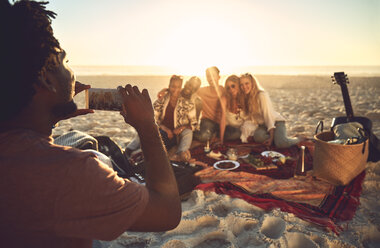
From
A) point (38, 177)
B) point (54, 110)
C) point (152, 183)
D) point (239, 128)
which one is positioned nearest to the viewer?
point (38, 177)

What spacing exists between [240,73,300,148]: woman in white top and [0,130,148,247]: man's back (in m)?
4.73

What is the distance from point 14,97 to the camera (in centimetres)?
82

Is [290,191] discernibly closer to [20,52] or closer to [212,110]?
[212,110]

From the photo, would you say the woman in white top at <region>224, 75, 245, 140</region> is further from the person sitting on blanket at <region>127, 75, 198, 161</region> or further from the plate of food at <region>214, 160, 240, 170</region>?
the plate of food at <region>214, 160, 240, 170</region>

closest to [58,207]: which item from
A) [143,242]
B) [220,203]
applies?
[143,242]

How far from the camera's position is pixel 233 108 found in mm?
5598

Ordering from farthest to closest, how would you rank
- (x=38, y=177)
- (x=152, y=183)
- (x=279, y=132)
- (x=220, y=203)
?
(x=279, y=132) → (x=220, y=203) → (x=152, y=183) → (x=38, y=177)

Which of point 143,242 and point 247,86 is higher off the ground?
point 247,86

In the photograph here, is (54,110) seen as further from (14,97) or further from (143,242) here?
(143,242)

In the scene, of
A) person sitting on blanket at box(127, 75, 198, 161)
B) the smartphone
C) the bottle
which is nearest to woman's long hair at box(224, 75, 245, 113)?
person sitting on blanket at box(127, 75, 198, 161)

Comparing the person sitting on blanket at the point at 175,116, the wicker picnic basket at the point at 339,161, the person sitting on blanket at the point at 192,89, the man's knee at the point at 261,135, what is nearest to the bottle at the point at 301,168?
the wicker picnic basket at the point at 339,161

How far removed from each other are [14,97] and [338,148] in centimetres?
347

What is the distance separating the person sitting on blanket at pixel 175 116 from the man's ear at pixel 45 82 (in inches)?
158

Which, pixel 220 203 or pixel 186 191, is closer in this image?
pixel 220 203
